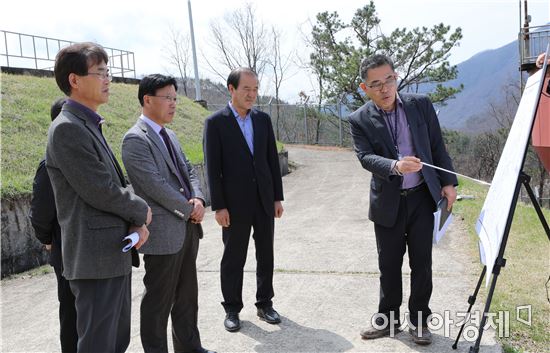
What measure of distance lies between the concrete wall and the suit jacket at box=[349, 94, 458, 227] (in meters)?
4.29

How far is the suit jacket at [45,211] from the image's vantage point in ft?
9.79

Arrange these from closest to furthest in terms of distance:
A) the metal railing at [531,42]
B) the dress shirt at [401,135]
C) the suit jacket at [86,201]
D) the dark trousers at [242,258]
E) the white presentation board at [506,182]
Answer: the white presentation board at [506,182], the suit jacket at [86,201], the dress shirt at [401,135], the dark trousers at [242,258], the metal railing at [531,42]

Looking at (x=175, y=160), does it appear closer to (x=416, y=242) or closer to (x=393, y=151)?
(x=393, y=151)

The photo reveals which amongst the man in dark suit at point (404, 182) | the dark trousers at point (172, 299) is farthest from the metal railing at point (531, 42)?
the dark trousers at point (172, 299)

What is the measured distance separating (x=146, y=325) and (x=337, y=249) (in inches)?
130

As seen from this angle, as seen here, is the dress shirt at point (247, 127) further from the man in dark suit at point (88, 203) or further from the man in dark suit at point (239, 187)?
the man in dark suit at point (88, 203)

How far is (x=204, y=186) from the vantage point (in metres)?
9.47

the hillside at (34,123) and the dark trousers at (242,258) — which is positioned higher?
the hillside at (34,123)

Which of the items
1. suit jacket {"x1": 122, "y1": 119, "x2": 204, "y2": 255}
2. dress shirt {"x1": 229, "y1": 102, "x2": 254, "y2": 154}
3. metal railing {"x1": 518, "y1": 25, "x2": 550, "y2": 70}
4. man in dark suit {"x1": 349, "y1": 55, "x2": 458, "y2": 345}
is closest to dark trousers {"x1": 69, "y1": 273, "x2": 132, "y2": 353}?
suit jacket {"x1": 122, "y1": 119, "x2": 204, "y2": 255}

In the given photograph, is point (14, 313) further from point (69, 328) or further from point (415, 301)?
point (415, 301)

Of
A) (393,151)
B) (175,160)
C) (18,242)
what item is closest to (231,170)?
(175,160)

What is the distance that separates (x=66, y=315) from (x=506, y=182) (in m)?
2.65

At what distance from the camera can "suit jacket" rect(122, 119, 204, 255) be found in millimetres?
2971

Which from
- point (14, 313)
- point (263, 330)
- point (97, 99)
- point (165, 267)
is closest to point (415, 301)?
point (263, 330)
